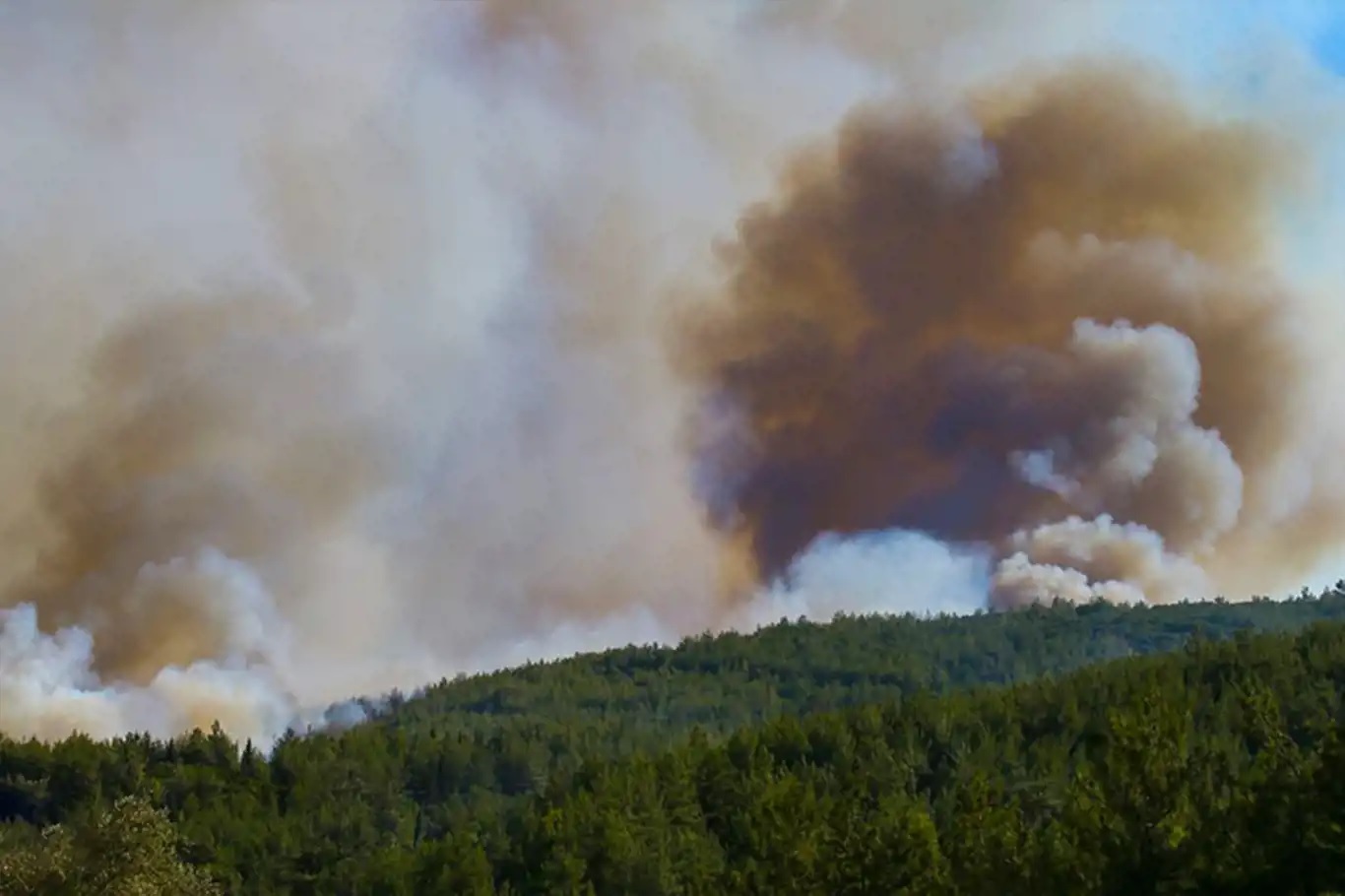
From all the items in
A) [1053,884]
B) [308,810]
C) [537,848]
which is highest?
[308,810]

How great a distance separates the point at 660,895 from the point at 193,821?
54.7m

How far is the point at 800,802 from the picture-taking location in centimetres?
7006

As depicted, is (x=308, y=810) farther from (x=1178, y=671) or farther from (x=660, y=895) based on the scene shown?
(x=1178, y=671)

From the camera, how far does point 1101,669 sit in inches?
6811

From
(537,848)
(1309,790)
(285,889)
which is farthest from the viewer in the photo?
(285,889)

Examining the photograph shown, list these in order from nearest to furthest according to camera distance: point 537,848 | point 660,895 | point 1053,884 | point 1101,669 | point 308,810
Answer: point 1053,884 → point 660,895 → point 537,848 → point 308,810 → point 1101,669

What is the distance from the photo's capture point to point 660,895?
111625 mm

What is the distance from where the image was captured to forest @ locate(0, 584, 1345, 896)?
2132 inches

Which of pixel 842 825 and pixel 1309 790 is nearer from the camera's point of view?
pixel 1309 790

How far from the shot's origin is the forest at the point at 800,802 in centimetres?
5416

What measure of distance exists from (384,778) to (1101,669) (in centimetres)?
7143

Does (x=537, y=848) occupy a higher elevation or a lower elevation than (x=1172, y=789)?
higher

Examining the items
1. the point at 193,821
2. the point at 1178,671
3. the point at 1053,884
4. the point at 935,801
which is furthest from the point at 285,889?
the point at 1053,884

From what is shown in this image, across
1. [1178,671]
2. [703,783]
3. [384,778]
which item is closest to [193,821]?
[384,778]
